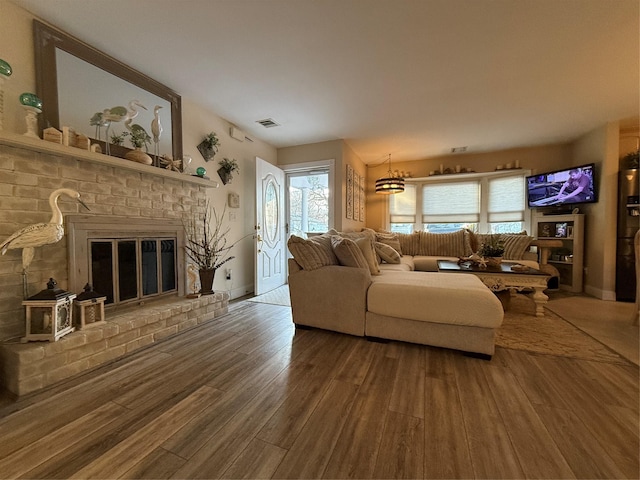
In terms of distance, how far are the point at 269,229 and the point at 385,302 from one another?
2.57 meters

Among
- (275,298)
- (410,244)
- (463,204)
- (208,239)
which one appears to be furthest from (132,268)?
(463,204)

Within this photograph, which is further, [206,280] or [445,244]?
[445,244]

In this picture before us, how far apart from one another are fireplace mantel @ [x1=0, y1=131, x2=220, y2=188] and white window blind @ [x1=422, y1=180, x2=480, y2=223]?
4.71 m

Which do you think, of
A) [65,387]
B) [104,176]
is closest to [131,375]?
[65,387]

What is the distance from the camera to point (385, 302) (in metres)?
2.14

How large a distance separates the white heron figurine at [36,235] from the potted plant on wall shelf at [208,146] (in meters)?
1.60

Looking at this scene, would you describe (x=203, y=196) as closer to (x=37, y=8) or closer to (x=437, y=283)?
(x=37, y=8)

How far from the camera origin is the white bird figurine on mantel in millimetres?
1594

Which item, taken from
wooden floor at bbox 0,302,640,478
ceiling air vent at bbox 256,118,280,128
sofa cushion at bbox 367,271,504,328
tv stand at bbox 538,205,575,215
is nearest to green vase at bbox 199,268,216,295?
wooden floor at bbox 0,302,640,478

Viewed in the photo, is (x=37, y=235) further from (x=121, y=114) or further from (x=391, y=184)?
(x=391, y=184)

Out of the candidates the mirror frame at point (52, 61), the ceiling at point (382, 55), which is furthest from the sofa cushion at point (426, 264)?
the mirror frame at point (52, 61)

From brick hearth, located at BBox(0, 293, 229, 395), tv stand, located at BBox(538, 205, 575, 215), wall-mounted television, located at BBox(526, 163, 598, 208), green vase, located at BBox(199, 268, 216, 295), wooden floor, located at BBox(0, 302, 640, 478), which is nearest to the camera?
wooden floor, located at BBox(0, 302, 640, 478)

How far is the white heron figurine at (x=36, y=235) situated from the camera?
1595 mm

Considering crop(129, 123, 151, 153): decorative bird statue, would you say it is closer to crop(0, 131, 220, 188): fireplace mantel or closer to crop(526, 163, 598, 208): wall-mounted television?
crop(0, 131, 220, 188): fireplace mantel
